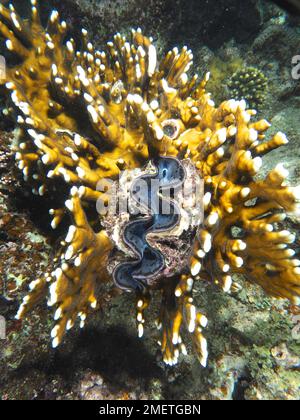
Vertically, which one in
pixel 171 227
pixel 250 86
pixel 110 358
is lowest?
pixel 110 358

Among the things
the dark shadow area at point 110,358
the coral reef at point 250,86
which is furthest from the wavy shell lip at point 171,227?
the coral reef at point 250,86

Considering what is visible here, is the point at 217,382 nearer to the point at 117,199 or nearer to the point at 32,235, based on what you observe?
the point at 117,199

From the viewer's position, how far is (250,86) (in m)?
5.32

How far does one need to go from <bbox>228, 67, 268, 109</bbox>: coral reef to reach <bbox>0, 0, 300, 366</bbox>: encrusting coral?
100 inches

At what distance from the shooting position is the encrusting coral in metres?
2.18

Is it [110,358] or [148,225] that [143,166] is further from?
[110,358]

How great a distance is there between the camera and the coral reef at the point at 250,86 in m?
5.28

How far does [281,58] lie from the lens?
19.2 feet

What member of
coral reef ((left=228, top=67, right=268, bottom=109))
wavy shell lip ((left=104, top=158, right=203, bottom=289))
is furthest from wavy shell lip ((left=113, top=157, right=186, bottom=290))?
coral reef ((left=228, top=67, right=268, bottom=109))

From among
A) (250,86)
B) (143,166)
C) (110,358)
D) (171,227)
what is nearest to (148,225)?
(171,227)

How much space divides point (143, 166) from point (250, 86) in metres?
3.88

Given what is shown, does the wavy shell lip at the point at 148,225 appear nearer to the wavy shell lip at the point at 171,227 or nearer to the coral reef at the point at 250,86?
the wavy shell lip at the point at 171,227

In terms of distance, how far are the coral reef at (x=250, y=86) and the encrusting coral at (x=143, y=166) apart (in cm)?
254
